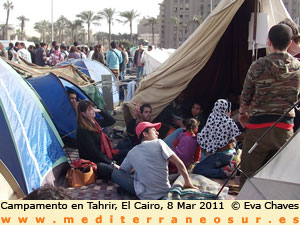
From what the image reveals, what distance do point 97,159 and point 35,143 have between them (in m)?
0.95

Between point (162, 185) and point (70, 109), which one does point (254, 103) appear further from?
point (70, 109)

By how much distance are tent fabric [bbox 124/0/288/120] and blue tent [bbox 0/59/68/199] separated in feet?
6.94

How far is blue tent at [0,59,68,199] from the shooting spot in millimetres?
4617

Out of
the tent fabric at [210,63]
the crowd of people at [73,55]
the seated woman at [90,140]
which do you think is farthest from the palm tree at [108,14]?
the seated woman at [90,140]

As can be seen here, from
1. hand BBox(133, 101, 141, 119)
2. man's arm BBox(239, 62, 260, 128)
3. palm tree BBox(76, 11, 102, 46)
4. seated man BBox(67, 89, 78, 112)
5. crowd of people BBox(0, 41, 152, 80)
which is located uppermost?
palm tree BBox(76, 11, 102, 46)

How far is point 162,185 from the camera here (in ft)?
14.9

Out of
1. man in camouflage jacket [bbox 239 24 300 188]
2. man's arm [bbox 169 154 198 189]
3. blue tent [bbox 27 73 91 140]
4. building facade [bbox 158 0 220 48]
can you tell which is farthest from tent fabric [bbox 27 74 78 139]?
building facade [bbox 158 0 220 48]

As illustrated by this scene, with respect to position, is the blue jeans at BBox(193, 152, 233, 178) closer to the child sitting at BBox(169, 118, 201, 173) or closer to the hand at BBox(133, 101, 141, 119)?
the child sitting at BBox(169, 118, 201, 173)

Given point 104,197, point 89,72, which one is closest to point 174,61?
point 104,197

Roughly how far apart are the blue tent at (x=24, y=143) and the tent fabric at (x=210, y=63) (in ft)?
6.94

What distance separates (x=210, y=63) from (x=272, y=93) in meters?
4.75

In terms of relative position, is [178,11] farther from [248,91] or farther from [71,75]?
[248,91]

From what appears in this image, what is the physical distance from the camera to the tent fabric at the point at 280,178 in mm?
3217

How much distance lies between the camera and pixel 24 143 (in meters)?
4.92
